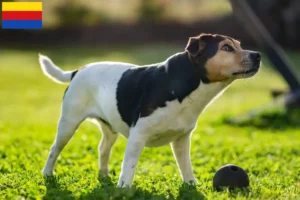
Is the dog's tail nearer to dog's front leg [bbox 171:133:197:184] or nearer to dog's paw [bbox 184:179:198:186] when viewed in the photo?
dog's front leg [bbox 171:133:197:184]

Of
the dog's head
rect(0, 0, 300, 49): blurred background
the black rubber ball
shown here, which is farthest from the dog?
rect(0, 0, 300, 49): blurred background

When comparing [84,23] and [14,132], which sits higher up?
[14,132]

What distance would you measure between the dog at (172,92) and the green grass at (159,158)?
53 cm

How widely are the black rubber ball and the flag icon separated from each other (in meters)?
5.77

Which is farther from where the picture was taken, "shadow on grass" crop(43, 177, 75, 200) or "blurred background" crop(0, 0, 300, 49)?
"blurred background" crop(0, 0, 300, 49)

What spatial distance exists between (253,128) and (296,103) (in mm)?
1540

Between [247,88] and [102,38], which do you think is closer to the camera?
[247,88]

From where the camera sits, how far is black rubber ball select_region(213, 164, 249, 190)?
7156 mm

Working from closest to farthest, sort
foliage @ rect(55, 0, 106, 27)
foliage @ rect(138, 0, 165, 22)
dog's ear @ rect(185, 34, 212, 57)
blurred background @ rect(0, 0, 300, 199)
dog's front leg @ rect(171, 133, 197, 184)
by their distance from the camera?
dog's ear @ rect(185, 34, 212, 57), dog's front leg @ rect(171, 133, 197, 184), blurred background @ rect(0, 0, 300, 199), foliage @ rect(55, 0, 106, 27), foliage @ rect(138, 0, 165, 22)

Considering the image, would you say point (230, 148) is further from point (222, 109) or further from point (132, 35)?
point (132, 35)

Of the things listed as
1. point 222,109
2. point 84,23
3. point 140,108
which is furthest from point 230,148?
point 84,23

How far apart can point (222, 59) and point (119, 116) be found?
5.05 feet

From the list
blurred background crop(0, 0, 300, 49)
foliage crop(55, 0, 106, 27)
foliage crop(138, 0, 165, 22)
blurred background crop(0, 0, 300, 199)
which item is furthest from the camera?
foliage crop(138, 0, 165, 22)

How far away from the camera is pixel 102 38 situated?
39.3m
